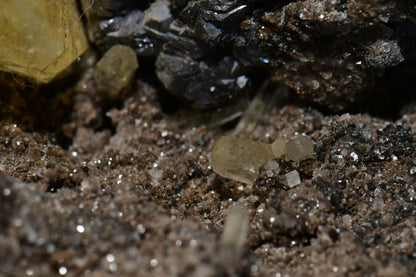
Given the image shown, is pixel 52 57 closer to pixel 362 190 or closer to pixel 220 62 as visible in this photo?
pixel 220 62

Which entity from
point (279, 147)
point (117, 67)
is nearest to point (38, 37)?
point (117, 67)

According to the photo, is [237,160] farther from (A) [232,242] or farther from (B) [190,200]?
(A) [232,242]

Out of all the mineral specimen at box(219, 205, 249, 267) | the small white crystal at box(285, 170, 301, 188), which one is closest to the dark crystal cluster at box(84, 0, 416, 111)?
the small white crystal at box(285, 170, 301, 188)

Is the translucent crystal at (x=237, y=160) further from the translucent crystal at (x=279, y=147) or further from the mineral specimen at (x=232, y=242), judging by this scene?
the mineral specimen at (x=232, y=242)

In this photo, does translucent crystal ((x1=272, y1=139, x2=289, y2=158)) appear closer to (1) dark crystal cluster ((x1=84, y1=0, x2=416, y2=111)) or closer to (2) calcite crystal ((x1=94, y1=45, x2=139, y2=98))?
(1) dark crystal cluster ((x1=84, y1=0, x2=416, y2=111))

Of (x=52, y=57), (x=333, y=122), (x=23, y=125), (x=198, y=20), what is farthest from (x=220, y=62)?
(x=23, y=125)

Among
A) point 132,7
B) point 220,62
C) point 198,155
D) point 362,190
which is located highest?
point 132,7

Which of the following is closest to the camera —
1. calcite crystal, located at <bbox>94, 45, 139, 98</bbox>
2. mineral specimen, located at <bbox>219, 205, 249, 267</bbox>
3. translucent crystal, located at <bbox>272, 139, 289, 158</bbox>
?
mineral specimen, located at <bbox>219, 205, 249, 267</bbox>

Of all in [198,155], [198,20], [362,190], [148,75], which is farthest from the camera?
[148,75]
